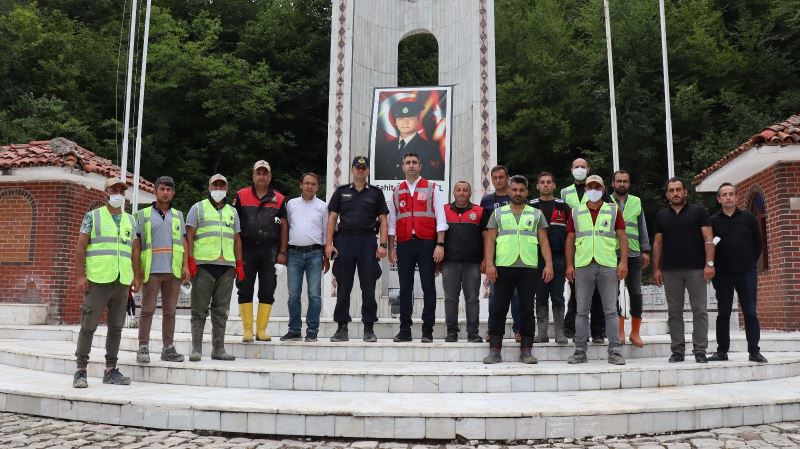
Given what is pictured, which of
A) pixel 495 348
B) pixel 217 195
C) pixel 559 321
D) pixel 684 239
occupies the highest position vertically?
pixel 217 195

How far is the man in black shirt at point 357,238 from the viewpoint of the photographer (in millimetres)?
6676

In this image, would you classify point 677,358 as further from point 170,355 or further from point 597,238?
point 170,355

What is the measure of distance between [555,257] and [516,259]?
739 mm

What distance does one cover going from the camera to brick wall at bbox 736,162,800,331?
9586mm

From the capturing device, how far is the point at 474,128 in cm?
1096

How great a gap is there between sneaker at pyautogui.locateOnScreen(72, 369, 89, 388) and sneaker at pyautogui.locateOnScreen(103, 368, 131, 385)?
18cm

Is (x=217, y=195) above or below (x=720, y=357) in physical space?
above

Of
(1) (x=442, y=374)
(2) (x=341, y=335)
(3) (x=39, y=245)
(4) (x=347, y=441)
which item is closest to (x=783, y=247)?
(2) (x=341, y=335)

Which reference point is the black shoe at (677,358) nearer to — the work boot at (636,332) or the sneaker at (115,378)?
the work boot at (636,332)

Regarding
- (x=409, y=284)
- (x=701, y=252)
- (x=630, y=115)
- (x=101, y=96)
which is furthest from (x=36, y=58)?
(x=701, y=252)

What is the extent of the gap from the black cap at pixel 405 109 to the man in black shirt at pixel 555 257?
4.48 m

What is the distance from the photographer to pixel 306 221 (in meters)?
6.77

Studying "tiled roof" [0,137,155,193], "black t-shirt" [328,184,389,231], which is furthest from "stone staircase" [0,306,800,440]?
"tiled roof" [0,137,155,193]

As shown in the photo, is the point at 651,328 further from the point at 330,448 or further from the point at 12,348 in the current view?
the point at 12,348
